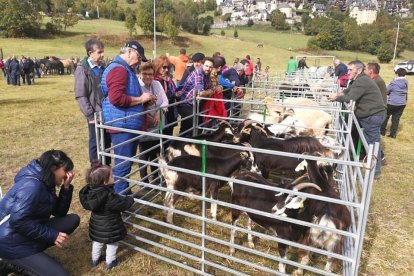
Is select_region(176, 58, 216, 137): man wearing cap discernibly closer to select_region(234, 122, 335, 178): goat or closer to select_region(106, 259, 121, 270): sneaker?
select_region(234, 122, 335, 178): goat

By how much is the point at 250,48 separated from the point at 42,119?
52413mm

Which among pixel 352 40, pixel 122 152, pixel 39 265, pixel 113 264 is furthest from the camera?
pixel 352 40

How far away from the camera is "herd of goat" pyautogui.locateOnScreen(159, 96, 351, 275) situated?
3.51 meters

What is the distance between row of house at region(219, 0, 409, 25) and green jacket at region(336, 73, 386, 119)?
127814mm

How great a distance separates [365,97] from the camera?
6.18 metres

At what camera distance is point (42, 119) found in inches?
456

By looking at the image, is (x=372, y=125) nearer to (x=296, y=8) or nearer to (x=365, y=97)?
(x=365, y=97)

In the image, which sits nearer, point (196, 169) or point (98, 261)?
point (98, 261)

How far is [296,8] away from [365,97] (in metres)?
179

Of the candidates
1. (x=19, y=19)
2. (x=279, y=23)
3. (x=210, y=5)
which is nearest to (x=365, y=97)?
(x=19, y=19)

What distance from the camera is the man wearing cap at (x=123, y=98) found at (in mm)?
4000

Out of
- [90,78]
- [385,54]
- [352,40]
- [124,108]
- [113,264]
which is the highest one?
[352,40]

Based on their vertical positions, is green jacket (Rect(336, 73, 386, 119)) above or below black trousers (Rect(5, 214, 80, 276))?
above

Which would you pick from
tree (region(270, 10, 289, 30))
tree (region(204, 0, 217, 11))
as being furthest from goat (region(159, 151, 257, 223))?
tree (region(204, 0, 217, 11))
